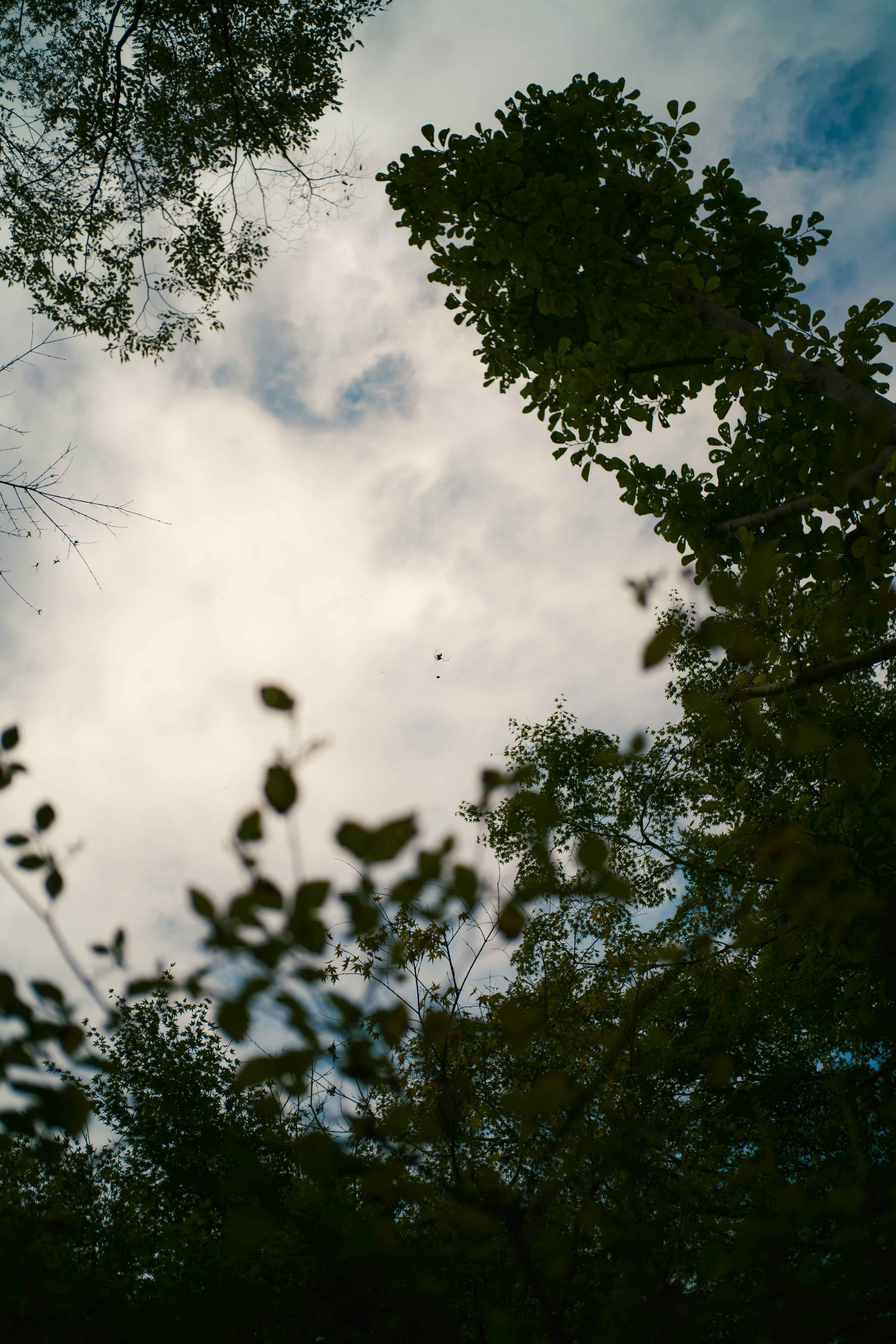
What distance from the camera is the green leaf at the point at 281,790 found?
144 centimetres

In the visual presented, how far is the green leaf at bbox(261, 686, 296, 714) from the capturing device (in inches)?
60.2

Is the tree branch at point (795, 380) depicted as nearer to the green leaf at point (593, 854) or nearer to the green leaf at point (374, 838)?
the green leaf at point (593, 854)

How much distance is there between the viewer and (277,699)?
1.54 m

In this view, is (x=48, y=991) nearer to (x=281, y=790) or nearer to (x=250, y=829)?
(x=250, y=829)

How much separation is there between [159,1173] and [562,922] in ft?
34.3

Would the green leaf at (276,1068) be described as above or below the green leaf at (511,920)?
below

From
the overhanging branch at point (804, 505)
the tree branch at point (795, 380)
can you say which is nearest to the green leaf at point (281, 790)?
the overhanging branch at point (804, 505)

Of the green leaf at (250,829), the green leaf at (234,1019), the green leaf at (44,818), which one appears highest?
the green leaf at (44,818)

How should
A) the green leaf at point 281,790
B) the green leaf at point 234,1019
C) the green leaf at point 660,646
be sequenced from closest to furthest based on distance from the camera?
the green leaf at point 234,1019, the green leaf at point 281,790, the green leaf at point 660,646

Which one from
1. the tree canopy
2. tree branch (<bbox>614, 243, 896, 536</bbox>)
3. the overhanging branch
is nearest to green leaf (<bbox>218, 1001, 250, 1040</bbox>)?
the tree canopy

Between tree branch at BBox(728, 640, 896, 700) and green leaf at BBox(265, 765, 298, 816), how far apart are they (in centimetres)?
285

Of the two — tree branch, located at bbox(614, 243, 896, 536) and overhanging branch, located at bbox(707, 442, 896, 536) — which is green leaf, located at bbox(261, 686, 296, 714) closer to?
overhanging branch, located at bbox(707, 442, 896, 536)

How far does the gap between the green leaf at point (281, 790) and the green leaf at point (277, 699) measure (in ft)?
0.47

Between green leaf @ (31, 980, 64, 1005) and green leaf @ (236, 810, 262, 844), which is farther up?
green leaf @ (236, 810, 262, 844)
